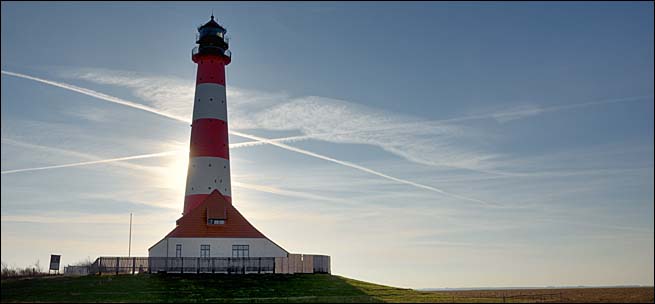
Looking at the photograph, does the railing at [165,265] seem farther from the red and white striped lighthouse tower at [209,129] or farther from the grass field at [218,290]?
the red and white striped lighthouse tower at [209,129]

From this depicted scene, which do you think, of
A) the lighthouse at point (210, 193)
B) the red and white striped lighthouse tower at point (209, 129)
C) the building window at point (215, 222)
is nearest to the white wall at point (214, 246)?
the lighthouse at point (210, 193)

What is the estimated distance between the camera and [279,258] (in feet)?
169

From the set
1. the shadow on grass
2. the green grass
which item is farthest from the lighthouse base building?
the green grass

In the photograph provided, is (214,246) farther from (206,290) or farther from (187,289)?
(206,290)

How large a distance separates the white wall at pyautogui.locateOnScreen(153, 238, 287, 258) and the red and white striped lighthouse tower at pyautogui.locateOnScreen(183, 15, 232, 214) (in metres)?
3.25

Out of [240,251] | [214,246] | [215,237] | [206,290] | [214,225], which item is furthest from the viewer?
[240,251]

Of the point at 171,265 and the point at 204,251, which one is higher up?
the point at 204,251

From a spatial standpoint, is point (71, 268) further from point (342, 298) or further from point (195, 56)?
point (342, 298)

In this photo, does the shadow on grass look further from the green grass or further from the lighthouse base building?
the lighthouse base building

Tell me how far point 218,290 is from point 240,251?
10966 millimetres

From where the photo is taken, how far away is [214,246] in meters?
51.7

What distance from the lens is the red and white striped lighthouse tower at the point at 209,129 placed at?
53.6 meters

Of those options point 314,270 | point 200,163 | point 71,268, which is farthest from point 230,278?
point 71,268

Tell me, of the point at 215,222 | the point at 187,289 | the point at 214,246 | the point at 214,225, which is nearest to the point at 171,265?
the point at 214,246
